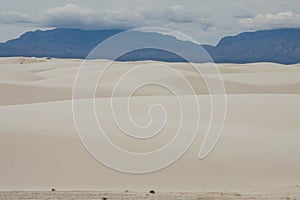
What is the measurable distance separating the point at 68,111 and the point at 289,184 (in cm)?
1193

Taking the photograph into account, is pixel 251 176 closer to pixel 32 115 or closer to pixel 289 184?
pixel 289 184

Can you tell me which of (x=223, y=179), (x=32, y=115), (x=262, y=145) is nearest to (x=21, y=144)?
(x=32, y=115)

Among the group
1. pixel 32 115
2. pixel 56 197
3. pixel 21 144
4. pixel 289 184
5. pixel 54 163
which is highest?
pixel 32 115

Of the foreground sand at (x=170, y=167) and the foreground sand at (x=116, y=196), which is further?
the foreground sand at (x=170, y=167)

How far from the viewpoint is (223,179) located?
597 inches

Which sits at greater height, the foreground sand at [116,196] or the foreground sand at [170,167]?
the foreground sand at [170,167]

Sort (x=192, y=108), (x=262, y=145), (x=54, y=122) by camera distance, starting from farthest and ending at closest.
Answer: (x=192, y=108), (x=54, y=122), (x=262, y=145)

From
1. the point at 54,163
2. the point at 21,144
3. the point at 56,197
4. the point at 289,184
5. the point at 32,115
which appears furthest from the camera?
the point at 32,115

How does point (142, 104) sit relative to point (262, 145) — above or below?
above

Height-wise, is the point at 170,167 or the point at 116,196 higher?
the point at 170,167

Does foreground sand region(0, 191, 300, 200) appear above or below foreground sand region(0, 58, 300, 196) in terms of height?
below

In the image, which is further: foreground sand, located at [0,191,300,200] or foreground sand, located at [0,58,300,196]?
foreground sand, located at [0,58,300,196]

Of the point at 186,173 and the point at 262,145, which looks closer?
the point at 186,173

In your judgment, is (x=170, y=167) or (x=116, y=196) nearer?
(x=116, y=196)
